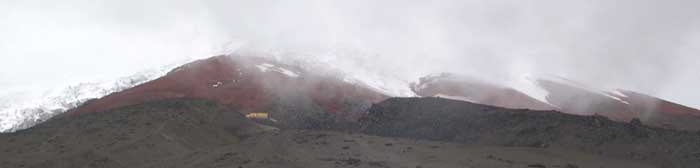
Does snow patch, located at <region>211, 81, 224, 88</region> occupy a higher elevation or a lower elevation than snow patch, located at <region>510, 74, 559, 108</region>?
lower

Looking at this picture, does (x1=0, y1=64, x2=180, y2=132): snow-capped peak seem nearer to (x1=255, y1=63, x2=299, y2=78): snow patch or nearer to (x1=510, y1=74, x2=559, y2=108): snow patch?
(x1=255, y1=63, x2=299, y2=78): snow patch

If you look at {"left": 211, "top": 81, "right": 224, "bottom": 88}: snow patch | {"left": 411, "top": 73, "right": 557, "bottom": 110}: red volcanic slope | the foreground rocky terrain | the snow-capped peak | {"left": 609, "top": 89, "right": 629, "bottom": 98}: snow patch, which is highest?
{"left": 609, "top": 89, "right": 629, "bottom": 98}: snow patch

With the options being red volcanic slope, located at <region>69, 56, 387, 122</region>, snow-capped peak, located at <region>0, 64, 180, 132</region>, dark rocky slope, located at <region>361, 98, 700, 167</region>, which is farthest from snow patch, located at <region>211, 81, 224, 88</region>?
dark rocky slope, located at <region>361, 98, 700, 167</region>

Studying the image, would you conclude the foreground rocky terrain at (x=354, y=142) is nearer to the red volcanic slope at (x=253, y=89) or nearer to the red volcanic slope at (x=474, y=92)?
the red volcanic slope at (x=253, y=89)

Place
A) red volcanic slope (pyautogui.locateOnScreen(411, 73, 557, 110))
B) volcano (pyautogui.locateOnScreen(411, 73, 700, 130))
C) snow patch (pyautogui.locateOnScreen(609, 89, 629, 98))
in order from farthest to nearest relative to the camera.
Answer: snow patch (pyautogui.locateOnScreen(609, 89, 629, 98)), red volcanic slope (pyautogui.locateOnScreen(411, 73, 557, 110)), volcano (pyautogui.locateOnScreen(411, 73, 700, 130))

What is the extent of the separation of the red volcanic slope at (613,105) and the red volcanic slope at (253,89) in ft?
94.1

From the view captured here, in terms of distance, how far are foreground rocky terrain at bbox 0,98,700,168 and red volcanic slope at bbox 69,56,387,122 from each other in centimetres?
1873

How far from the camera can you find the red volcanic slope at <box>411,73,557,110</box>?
81938mm

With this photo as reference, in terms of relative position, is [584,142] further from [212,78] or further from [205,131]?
[212,78]

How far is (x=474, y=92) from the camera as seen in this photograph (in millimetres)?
87250

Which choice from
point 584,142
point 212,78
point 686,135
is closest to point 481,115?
point 584,142

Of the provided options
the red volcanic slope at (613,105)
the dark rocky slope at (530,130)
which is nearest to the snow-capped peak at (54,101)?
the dark rocky slope at (530,130)

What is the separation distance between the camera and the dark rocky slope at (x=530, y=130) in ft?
100.0

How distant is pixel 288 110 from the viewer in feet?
215
